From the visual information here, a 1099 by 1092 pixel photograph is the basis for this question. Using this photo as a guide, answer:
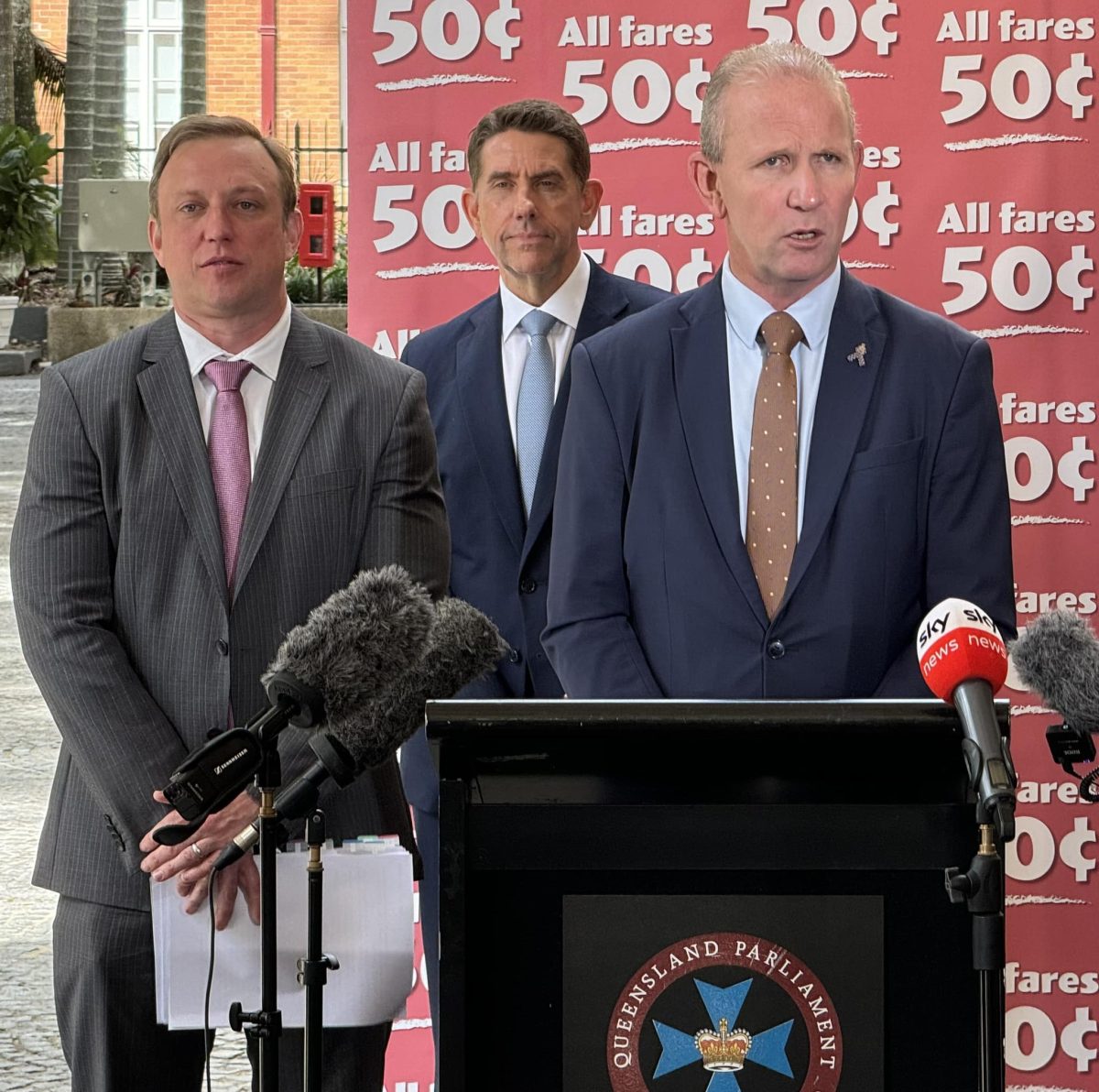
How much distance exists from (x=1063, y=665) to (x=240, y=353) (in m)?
1.59

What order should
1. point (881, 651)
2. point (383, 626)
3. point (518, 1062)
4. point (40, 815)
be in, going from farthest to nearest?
point (40, 815) → point (881, 651) → point (383, 626) → point (518, 1062)

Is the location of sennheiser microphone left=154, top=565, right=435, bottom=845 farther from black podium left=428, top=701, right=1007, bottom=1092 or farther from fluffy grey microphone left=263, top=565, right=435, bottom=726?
black podium left=428, top=701, right=1007, bottom=1092

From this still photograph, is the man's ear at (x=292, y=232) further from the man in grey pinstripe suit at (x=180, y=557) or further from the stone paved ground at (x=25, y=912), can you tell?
the stone paved ground at (x=25, y=912)

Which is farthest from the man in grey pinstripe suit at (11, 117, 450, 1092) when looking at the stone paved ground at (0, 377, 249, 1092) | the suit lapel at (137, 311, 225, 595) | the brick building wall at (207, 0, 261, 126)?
the brick building wall at (207, 0, 261, 126)

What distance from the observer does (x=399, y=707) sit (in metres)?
2.46

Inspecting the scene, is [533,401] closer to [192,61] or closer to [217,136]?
[217,136]

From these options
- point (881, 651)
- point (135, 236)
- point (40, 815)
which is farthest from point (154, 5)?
point (881, 651)

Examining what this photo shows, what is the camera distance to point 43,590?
3055 mm

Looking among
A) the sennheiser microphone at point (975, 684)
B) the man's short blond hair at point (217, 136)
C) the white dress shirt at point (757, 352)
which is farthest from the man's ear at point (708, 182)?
the sennheiser microphone at point (975, 684)

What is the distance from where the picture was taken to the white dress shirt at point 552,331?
3.91 meters

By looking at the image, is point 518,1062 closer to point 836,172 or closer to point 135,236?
point 836,172

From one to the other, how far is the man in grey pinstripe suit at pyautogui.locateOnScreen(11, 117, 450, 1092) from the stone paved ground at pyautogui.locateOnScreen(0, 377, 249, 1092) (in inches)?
60.8

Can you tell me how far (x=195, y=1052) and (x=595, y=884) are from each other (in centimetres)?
127

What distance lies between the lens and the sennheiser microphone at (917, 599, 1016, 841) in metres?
1.89
